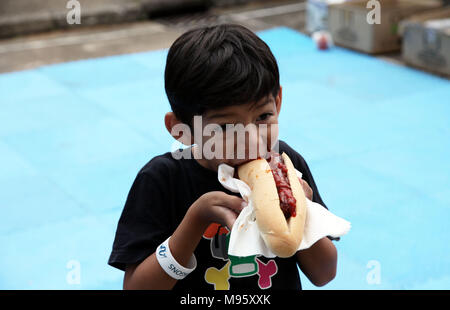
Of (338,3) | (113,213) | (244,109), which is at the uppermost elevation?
(244,109)

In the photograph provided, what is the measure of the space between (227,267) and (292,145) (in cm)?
327

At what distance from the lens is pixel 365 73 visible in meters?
6.53

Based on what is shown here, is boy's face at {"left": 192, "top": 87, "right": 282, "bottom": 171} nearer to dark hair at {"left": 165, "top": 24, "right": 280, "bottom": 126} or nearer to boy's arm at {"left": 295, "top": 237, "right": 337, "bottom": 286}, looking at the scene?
dark hair at {"left": 165, "top": 24, "right": 280, "bottom": 126}

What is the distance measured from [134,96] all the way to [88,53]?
174 centimetres

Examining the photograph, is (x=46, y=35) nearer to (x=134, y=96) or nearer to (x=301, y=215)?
(x=134, y=96)

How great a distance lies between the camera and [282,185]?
59.6 inches

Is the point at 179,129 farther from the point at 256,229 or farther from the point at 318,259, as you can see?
the point at 318,259

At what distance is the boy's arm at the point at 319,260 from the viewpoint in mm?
1567

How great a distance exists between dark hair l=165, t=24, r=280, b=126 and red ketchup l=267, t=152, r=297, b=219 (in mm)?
175

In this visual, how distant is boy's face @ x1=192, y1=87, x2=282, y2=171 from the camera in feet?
4.82

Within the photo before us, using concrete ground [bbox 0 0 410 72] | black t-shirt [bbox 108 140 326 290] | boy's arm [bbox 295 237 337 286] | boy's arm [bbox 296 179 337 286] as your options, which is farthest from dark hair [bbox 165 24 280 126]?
concrete ground [bbox 0 0 410 72]

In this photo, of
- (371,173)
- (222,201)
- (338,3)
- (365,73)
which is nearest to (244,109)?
(222,201)

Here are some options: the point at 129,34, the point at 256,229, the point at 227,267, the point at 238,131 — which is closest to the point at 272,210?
the point at 256,229

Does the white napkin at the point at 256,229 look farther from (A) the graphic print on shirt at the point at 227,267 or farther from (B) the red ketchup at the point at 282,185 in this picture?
(A) the graphic print on shirt at the point at 227,267
